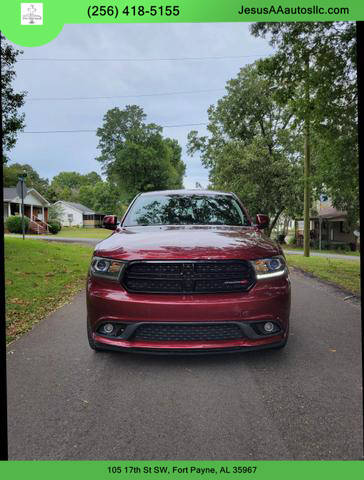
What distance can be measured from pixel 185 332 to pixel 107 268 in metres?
0.83

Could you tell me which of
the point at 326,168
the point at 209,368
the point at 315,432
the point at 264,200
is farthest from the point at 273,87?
the point at 264,200

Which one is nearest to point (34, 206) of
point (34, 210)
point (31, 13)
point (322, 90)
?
point (34, 210)

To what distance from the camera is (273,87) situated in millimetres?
8688

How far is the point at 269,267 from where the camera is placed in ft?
9.88

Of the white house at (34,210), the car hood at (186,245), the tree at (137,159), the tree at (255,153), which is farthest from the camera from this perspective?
the white house at (34,210)

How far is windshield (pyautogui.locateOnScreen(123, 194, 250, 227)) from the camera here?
401cm

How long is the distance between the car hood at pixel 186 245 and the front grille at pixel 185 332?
52 cm

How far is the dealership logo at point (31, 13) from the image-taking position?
175cm

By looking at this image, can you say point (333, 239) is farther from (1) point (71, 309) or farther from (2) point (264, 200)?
(1) point (71, 309)

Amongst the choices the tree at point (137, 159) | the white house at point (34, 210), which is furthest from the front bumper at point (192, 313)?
the white house at point (34, 210)

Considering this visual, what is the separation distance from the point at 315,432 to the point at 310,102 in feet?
23.0

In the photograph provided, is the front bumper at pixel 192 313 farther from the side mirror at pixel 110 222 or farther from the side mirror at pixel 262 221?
the side mirror at pixel 110 222

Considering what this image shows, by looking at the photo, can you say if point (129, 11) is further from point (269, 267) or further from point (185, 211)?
point (185, 211)
